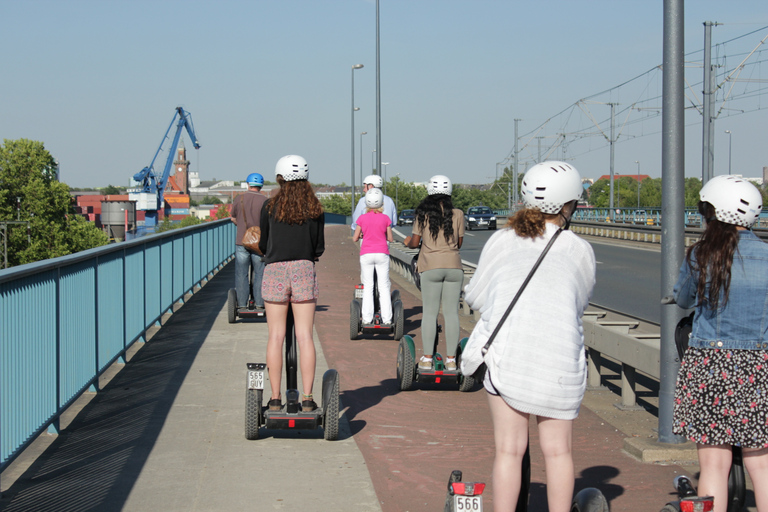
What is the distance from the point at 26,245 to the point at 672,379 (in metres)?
92.2

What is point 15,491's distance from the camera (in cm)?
481

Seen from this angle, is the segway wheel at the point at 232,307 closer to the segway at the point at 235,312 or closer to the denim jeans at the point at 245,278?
the segway at the point at 235,312

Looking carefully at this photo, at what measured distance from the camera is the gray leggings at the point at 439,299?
7648mm

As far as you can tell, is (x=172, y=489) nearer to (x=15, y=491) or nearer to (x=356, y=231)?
(x=15, y=491)

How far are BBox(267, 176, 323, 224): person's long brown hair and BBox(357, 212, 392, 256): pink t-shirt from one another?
167 inches

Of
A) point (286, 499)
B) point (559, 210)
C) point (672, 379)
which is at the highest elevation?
point (559, 210)

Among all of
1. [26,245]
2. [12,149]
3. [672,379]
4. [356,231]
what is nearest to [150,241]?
[356,231]

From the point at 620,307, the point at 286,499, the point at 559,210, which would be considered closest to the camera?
the point at 559,210

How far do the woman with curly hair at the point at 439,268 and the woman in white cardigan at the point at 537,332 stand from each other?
162 inches

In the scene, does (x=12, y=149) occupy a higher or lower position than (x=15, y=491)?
higher

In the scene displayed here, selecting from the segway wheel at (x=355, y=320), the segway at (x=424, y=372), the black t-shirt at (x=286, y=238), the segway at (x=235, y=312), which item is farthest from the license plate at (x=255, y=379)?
the segway at (x=235, y=312)

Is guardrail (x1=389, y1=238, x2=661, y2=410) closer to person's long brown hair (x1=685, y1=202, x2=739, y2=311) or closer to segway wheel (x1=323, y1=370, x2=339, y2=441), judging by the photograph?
segway wheel (x1=323, y1=370, x2=339, y2=441)

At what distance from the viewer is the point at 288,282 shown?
5758mm

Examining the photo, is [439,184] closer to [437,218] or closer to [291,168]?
[437,218]
